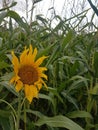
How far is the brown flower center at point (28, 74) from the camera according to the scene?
578 mm

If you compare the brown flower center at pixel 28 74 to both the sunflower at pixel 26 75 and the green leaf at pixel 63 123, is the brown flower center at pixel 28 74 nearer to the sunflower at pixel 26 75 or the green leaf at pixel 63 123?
the sunflower at pixel 26 75

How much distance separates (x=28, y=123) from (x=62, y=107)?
22 centimetres

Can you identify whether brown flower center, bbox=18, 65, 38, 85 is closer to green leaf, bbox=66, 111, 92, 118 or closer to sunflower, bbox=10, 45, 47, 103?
sunflower, bbox=10, 45, 47, 103

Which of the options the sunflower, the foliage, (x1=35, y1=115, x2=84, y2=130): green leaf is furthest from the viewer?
the foliage

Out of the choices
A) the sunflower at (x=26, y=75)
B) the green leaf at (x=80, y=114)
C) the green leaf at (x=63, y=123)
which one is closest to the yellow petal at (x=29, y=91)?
the sunflower at (x=26, y=75)

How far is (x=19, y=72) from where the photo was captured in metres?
0.58

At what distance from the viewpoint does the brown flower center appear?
0.58m

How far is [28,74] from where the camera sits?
60 cm

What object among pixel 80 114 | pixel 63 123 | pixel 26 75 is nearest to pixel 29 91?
pixel 26 75

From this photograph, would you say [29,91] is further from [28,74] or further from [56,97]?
[56,97]

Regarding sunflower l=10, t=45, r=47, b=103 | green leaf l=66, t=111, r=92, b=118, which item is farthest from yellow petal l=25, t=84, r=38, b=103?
green leaf l=66, t=111, r=92, b=118

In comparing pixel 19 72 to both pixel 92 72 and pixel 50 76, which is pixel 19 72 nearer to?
pixel 92 72

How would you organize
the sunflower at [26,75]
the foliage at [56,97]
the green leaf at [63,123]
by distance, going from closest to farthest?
1. the sunflower at [26,75]
2. the green leaf at [63,123]
3. the foliage at [56,97]

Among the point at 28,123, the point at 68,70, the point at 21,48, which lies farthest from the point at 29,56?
the point at 21,48
